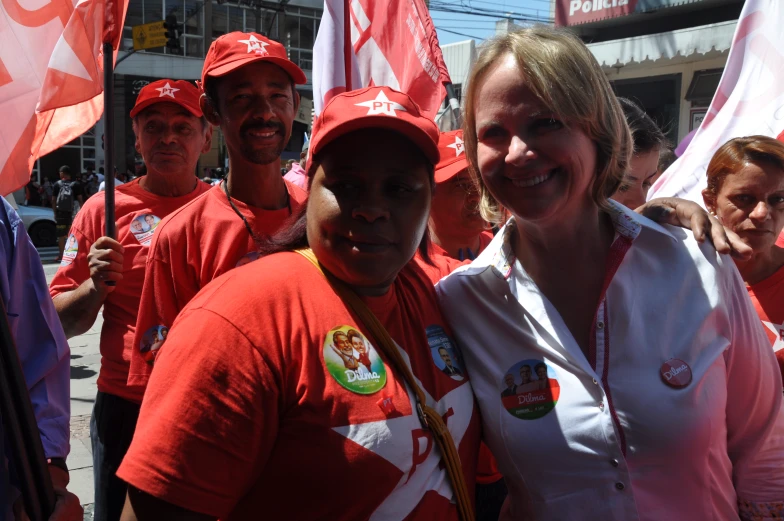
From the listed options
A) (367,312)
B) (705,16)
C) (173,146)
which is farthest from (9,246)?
(705,16)

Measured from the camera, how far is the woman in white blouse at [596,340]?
1783mm

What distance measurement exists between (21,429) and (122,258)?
1.43 metres

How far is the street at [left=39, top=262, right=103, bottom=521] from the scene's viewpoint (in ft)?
15.0

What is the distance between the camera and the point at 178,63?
1201 inches

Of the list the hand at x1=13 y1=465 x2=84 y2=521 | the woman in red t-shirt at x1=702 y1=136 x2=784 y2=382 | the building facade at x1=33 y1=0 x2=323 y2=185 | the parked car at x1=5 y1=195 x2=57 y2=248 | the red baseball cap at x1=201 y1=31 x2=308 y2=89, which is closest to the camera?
the hand at x1=13 y1=465 x2=84 y2=521

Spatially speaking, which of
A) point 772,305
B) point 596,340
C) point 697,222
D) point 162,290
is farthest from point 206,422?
point 772,305

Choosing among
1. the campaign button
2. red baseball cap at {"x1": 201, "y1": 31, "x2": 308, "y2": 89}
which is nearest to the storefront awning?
red baseball cap at {"x1": 201, "y1": 31, "x2": 308, "y2": 89}

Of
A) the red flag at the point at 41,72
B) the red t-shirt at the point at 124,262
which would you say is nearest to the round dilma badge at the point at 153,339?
the red t-shirt at the point at 124,262

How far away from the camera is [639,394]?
5.90 ft

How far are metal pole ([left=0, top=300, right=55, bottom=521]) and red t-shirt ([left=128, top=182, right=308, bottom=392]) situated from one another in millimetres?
706

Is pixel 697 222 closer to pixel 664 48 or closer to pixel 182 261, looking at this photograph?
pixel 182 261

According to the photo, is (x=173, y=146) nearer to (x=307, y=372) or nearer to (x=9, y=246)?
(x=9, y=246)

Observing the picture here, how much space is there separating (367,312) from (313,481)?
0.39m

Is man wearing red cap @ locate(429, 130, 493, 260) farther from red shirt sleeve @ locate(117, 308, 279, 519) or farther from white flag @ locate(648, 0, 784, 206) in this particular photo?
red shirt sleeve @ locate(117, 308, 279, 519)
